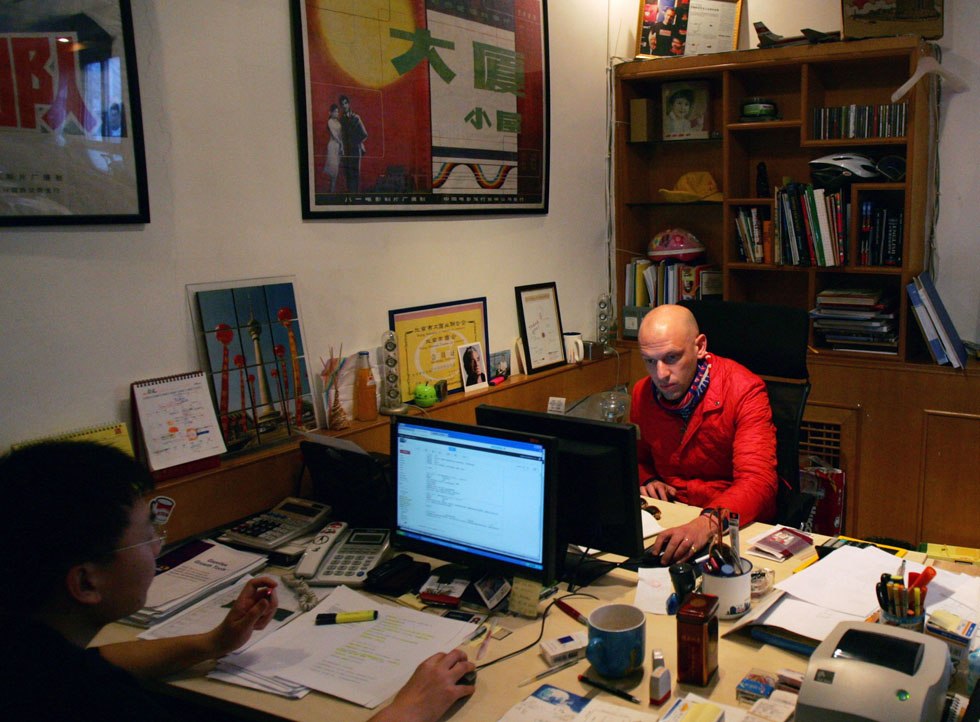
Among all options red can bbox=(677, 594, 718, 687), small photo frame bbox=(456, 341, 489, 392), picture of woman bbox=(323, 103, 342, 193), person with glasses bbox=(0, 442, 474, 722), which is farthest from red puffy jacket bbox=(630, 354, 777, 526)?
person with glasses bbox=(0, 442, 474, 722)

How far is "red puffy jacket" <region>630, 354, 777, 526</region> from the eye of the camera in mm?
2535

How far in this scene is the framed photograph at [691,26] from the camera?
3984mm

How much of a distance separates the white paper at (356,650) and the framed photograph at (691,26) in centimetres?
311

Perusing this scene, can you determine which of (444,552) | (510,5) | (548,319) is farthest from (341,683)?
(510,5)

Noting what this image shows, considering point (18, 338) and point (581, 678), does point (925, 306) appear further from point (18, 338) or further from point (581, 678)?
point (18, 338)

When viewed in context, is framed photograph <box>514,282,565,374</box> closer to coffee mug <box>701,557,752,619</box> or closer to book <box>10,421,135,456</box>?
book <box>10,421,135,456</box>

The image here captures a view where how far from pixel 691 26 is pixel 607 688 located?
334cm

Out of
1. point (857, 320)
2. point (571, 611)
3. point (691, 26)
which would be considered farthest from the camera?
point (691, 26)

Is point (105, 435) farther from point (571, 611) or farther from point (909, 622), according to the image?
point (909, 622)

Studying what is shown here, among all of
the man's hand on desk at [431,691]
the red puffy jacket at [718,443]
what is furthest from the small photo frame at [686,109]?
the man's hand on desk at [431,691]

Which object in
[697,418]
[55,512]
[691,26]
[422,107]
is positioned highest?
[691,26]

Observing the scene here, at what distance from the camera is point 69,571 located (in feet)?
4.07

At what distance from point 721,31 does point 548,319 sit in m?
1.61

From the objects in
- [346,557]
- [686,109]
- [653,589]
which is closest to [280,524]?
[346,557]
